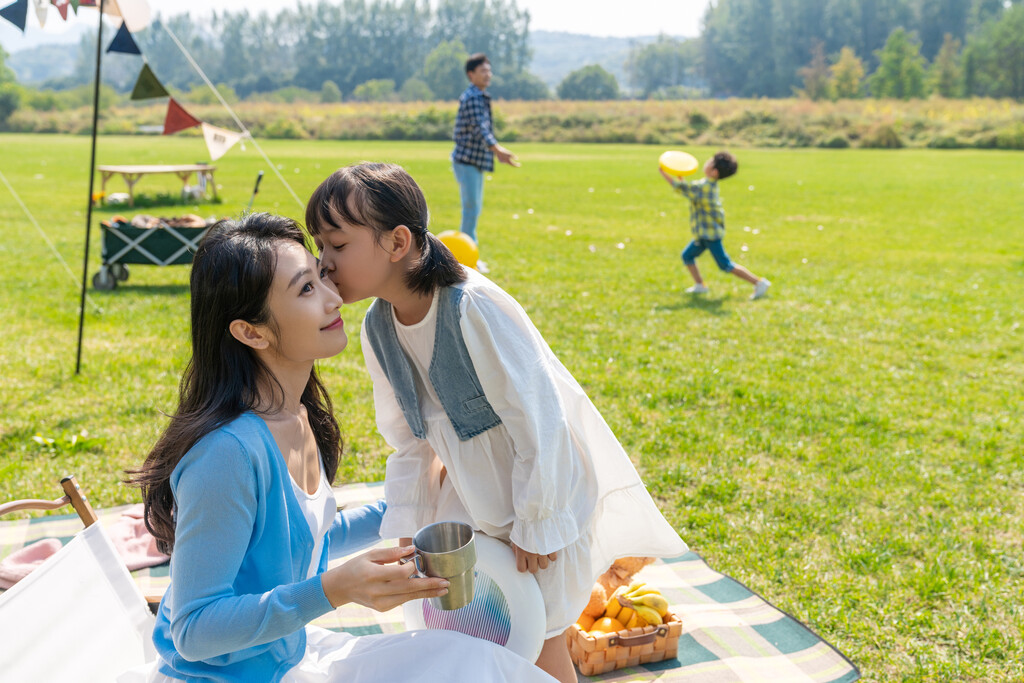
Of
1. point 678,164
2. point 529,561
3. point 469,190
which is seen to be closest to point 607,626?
point 529,561

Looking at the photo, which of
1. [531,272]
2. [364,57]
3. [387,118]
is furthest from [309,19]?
[531,272]

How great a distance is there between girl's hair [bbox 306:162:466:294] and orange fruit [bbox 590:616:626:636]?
1.39 m

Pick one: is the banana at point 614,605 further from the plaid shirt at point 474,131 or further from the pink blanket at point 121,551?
the plaid shirt at point 474,131

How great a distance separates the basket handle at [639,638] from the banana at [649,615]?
38mm

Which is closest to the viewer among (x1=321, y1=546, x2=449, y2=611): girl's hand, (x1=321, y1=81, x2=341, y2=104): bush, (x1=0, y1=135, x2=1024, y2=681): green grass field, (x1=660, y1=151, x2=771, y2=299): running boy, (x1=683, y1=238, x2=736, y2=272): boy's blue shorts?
(x1=321, y1=546, x2=449, y2=611): girl's hand

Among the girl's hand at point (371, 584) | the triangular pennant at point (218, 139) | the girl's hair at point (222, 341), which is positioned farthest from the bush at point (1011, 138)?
the girl's hand at point (371, 584)

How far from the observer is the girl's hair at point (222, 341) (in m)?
1.65

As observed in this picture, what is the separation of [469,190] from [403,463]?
23.0 ft

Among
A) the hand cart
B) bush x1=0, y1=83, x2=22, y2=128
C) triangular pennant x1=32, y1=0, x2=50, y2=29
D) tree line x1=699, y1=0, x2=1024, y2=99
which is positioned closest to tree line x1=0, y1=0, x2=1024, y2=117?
tree line x1=699, y1=0, x2=1024, y2=99

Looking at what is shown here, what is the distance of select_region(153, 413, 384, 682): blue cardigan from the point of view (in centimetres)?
146

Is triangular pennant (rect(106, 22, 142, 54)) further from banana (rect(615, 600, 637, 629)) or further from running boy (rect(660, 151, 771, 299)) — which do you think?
running boy (rect(660, 151, 771, 299))

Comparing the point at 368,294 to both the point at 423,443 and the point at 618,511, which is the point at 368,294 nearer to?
the point at 423,443

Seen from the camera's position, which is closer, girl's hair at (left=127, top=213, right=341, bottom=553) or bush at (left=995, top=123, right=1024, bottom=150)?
girl's hair at (left=127, top=213, right=341, bottom=553)

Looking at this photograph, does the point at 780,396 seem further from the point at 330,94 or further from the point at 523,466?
the point at 330,94
